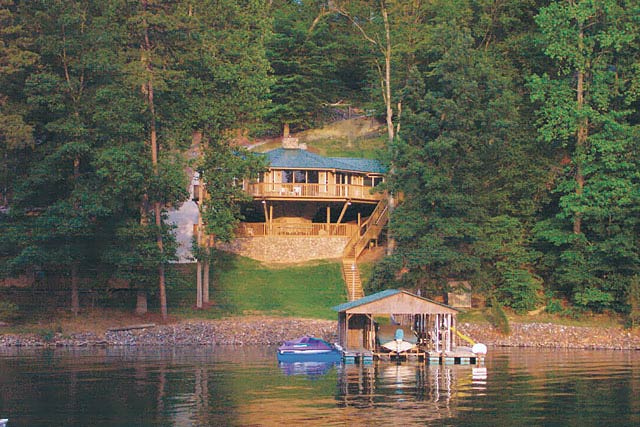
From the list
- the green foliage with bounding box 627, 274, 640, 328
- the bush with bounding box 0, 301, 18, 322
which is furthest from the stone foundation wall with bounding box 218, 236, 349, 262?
the green foliage with bounding box 627, 274, 640, 328

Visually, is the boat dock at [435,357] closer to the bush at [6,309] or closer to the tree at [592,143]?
the tree at [592,143]

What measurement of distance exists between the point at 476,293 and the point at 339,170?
16.3m

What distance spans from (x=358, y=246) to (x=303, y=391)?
31955 mm

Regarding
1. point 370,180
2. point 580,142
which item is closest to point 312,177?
point 370,180

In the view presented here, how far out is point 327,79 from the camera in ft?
287

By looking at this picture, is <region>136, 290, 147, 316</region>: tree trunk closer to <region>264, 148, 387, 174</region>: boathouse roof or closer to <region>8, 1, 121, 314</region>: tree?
<region>8, 1, 121, 314</region>: tree

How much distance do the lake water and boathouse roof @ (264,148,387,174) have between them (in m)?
22.1

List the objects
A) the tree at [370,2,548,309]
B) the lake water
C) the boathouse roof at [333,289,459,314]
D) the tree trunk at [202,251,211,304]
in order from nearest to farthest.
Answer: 1. the lake water
2. the boathouse roof at [333,289,459,314]
3. the tree at [370,2,548,309]
4. the tree trunk at [202,251,211,304]

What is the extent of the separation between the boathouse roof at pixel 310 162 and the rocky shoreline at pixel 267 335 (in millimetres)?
15185

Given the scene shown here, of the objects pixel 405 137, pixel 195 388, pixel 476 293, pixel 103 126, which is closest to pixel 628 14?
pixel 405 137

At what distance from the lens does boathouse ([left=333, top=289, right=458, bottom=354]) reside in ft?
138

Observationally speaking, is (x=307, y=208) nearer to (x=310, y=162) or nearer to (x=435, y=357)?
(x=310, y=162)

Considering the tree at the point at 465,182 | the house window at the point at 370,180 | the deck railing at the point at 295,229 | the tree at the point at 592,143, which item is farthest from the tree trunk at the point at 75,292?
the tree at the point at 592,143

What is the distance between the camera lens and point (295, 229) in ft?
220
